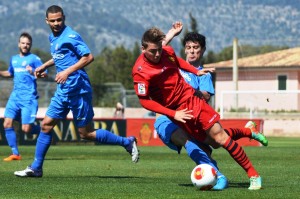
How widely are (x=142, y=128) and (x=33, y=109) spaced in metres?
10.4

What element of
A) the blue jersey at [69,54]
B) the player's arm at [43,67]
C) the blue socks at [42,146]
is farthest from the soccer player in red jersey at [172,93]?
the player's arm at [43,67]

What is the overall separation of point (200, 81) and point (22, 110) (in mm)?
7722

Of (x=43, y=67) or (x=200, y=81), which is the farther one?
(x=43, y=67)

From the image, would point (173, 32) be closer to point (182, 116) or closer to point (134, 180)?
point (182, 116)

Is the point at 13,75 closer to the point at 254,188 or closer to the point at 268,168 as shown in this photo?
the point at 268,168

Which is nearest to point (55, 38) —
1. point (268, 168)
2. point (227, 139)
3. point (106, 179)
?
point (106, 179)

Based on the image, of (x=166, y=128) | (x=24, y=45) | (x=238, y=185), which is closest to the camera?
(x=166, y=128)

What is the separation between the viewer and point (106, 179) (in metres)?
13.0

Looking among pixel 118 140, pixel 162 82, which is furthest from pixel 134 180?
pixel 162 82

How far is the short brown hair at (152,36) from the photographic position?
10953mm

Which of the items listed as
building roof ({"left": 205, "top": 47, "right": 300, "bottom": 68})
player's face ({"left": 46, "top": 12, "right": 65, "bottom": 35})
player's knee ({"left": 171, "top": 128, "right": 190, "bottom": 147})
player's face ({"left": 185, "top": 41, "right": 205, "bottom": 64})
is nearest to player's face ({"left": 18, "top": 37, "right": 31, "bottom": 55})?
player's face ({"left": 46, "top": 12, "right": 65, "bottom": 35})

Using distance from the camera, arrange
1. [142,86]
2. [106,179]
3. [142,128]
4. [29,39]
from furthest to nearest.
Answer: [142,128]
[29,39]
[106,179]
[142,86]

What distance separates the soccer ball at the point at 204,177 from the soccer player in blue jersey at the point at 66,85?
9.03 ft

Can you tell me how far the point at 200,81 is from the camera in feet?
40.7
